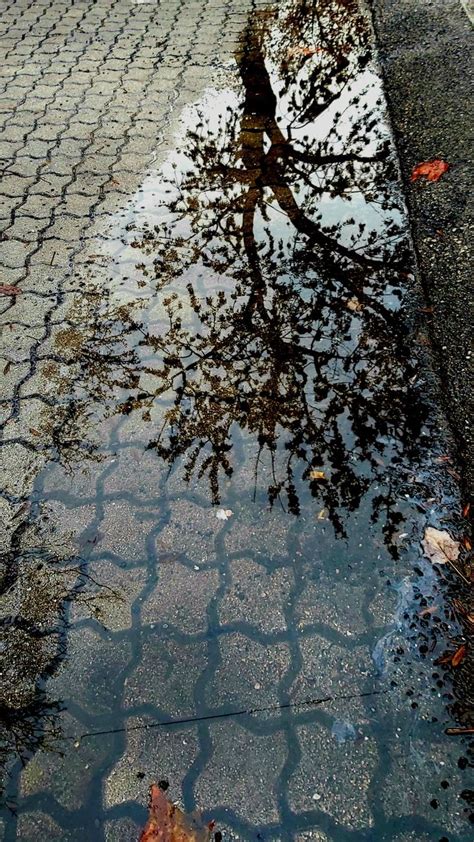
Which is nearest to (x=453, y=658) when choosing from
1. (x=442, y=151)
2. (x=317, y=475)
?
(x=317, y=475)

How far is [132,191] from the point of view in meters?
4.87

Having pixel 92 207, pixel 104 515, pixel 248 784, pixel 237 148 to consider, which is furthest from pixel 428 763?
pixel 237 148

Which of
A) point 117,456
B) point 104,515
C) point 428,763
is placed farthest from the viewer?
point 117,456

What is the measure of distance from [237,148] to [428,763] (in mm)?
4769

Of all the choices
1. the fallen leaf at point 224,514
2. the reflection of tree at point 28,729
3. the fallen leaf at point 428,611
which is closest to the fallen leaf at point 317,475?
the fallen leaf at point 224,514

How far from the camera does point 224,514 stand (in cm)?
285

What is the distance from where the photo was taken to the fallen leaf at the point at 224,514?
9.31 feet

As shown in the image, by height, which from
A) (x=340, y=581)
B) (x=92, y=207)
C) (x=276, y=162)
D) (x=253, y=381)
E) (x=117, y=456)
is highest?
(x=276, y=162)

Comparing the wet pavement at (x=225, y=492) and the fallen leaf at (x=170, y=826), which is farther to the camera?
the wet pavement at (x=225, y=492)

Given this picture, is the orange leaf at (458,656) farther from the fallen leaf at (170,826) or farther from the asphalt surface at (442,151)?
the fallen leaf at (170,826)

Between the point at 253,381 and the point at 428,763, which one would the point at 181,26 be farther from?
the point at 428,763

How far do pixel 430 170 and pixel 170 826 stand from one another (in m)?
4.72

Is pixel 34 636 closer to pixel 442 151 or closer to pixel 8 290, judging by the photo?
pixel 8 290

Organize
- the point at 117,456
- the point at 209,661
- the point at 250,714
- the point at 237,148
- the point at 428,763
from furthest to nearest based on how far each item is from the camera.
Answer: the point at 237,148, the point at 117,456, the point at 209,661, the point at 250,714, the point at 428,763
